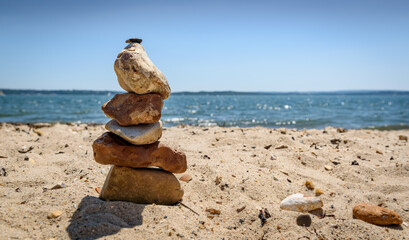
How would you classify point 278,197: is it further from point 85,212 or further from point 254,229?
point 85,212

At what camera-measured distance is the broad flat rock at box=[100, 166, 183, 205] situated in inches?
146

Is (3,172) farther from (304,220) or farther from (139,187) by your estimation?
(304,220)

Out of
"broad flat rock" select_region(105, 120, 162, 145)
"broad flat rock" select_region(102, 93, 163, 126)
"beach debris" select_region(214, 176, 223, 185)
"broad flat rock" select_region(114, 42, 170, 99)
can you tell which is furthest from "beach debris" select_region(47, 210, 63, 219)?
"beach debris" select_region(214, 176, 223, 185)

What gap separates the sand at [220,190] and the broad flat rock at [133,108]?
44.3 inches

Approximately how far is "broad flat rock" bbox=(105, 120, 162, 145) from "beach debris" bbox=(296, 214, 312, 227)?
7.22 ft

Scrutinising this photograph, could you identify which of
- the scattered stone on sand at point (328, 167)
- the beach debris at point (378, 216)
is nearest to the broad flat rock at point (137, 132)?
the beach debris at point (378, 216)

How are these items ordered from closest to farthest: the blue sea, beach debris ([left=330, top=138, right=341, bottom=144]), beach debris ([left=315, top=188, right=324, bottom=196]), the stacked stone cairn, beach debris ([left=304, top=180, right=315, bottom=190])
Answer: the stacked stone cairn → beach debris ([left=315, top=188, right=324, bottom=196]) → beach debris ([left=304, top=180, right=315, bottom=190]) → beach debris ([left=330, top=138, right=341, bottom=144]) → the blue sea

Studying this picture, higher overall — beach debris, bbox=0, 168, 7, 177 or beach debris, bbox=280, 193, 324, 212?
beach debris, bbox=0, 168, 7, 177

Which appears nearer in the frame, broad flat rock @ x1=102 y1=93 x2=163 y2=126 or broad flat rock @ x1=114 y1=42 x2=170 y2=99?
broad flat rock @ x1=114 y1=42 x2=170 y2=99

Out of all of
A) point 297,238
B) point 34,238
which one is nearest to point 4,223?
point 34,238

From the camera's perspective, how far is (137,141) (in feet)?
11.7

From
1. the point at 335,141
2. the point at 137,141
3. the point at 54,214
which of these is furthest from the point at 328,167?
the point at 54,214

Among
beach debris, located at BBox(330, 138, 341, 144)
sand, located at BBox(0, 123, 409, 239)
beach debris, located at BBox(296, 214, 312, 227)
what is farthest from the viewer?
beach debris, located at BBox(330, 138, 341, 144)

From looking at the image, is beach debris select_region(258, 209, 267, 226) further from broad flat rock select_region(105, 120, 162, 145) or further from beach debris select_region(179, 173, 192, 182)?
broad flat rock select_region(105, 120, 162, 145)
